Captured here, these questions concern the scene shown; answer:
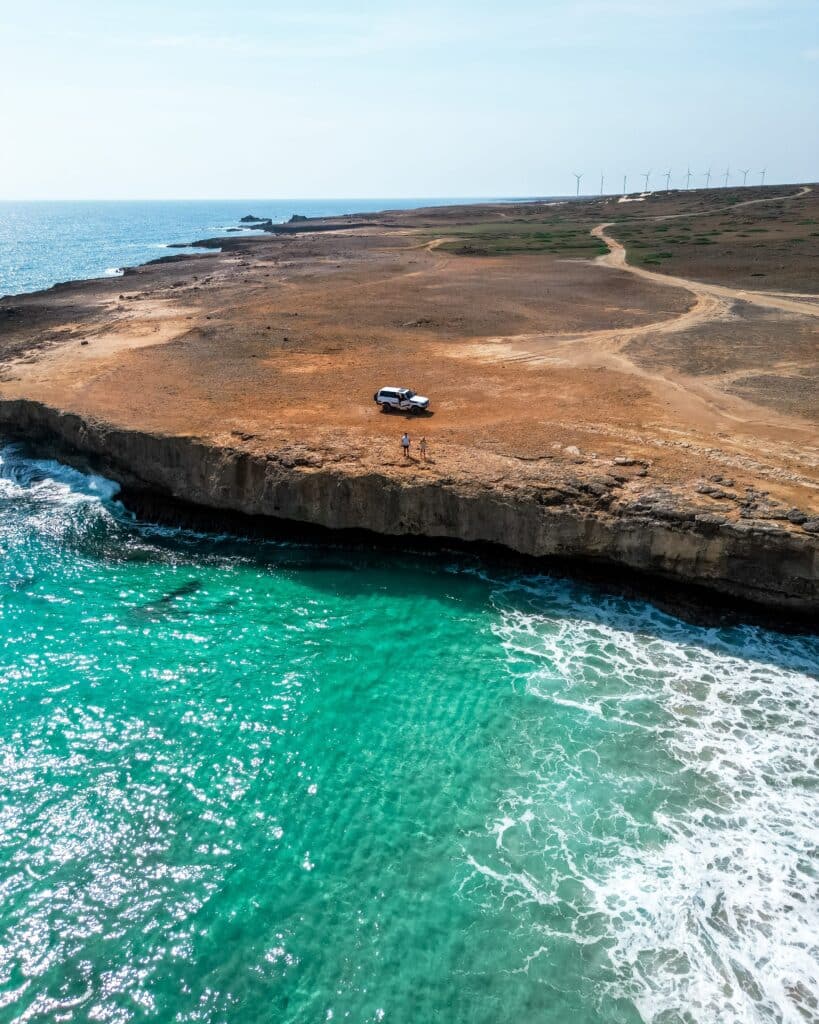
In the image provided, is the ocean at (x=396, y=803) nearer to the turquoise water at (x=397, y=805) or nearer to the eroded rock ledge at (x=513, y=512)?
the turquoise water at (x=397, y=805)

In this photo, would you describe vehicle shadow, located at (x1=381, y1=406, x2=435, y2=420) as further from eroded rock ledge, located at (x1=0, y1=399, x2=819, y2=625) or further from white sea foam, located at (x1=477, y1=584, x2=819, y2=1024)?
white sea foam, located at (x1=477, y1=584, x2=819, y2=1024)

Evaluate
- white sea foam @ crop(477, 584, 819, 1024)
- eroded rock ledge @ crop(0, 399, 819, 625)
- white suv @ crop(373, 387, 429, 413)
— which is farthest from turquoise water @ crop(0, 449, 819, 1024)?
white suv @ crop(373, 387, 429, 413)

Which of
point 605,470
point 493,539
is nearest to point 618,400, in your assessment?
point 605,470

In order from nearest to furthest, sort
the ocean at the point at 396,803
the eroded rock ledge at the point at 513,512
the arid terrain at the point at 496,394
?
the ocean at the point at 396,803, the eroded rock ledge at the point at 513,512, the arid terrain at the point at 496,394

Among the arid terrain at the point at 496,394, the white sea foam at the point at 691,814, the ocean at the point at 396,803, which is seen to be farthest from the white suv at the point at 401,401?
the white sea foam at the point at 691,814

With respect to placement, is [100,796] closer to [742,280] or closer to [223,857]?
[223,857]

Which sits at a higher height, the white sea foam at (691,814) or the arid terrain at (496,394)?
the arid terrain at (496,394)
